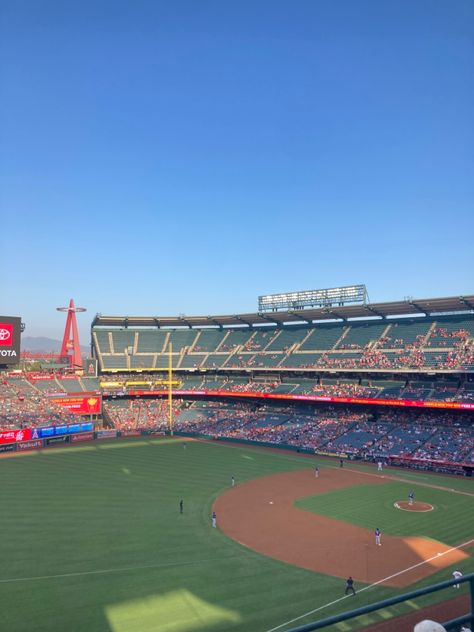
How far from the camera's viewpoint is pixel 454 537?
98.4ft

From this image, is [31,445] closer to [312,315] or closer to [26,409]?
[26,409]

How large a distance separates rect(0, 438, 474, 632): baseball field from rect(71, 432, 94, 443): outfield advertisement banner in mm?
17187

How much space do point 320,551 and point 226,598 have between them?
28.2 feet

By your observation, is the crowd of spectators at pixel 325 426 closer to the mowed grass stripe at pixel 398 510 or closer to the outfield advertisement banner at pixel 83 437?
the outfield advertisement banner at pixel 83 437

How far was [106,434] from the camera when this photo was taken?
235ft

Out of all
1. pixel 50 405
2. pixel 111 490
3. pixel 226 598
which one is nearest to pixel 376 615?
pixel 226 598

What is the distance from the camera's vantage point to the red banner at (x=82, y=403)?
257 feet

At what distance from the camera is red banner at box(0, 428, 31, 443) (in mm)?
59581

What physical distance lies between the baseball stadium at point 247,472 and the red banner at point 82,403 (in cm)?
24

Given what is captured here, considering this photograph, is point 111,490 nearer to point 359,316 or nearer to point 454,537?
point 454,537

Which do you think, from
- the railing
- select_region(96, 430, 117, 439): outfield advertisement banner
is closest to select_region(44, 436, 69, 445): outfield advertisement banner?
select_region(96, 430, 117, 439): outfield advertisement banner

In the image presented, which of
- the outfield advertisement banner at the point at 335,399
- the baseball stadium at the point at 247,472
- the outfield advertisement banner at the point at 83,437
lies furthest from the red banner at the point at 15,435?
the outfield advertisement banner at the point at 335,399

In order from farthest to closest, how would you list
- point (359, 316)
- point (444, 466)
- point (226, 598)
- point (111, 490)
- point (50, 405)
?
point (359, 316) < point (50, 405) < point (444, 466) < point (111, 490) < point (226, 598)

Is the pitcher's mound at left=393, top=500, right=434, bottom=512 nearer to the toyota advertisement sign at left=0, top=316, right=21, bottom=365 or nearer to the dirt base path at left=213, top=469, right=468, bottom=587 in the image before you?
the dirt base path at left=213, top=469, right=468, bottom=587
